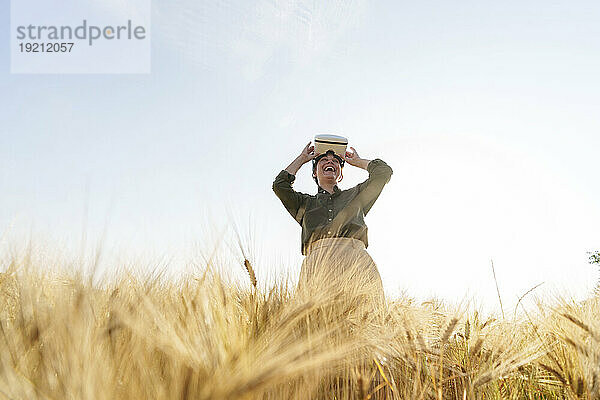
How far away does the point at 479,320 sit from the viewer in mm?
1470

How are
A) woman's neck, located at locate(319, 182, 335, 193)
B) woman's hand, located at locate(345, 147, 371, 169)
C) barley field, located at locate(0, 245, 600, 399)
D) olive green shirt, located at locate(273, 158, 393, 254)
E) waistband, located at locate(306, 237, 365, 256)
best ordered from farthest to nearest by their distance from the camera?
woman's hand, located at locate(345, 147, 371, 169) → woman's neck, located at locate(319, 182, 335, 193) → olive green shirt, located at locate(273, 158, 393, 254) → waistband, located at locate(306, 237, 365, 256) → barley field, located at locate(0, 245, 600, 399)

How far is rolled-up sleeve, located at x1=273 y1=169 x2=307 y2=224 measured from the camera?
317cm

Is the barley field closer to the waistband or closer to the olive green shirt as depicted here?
the waistband

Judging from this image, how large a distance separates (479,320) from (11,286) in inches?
51.5

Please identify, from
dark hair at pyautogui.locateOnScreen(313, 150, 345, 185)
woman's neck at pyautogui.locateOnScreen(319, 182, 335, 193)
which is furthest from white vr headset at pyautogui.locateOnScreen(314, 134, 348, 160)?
woman's neck at pyautogui.locateOnScreen(319, 182, 335, 193)

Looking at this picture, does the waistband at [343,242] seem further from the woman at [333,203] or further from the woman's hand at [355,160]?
the woman's hand at [355,160]

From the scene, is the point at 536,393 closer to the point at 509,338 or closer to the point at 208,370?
the point at 509,338

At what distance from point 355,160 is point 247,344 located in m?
2.82

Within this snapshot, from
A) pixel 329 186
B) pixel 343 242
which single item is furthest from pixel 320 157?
pixel 343 242

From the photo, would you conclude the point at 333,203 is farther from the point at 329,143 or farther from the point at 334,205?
the point at 329,143

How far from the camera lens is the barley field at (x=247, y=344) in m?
0.62

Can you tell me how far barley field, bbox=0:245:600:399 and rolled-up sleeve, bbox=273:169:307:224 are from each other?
1.76 m

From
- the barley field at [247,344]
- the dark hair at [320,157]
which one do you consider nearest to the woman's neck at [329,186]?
the dark hair at [320,157]

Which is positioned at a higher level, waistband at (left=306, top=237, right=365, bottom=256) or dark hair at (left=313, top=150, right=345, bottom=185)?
dark hair at (left=313, top=150, right=345, bottom=185)
